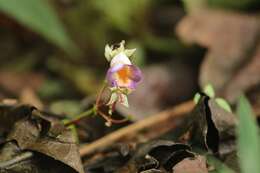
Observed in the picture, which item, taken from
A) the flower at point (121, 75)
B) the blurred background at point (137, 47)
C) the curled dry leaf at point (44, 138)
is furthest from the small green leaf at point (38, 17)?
the flower at point (121, 75)

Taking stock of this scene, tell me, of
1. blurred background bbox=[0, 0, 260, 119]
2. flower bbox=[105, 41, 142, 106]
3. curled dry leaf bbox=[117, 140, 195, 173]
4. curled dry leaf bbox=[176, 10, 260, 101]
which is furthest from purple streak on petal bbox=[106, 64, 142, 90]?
curled dry leaf bbox=[176, 10, 260, 101]

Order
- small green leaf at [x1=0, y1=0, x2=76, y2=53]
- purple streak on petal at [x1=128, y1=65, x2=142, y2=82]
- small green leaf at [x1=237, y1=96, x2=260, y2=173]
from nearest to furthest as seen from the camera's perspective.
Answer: small green leaf at [x1=237, y1=96, x2=260, y2=173] → purple streak on petal at [x1=128, y1=65, x2=142, y2=82] → small green leaf at [x1=0, y1=0, x2=76, y2=53]

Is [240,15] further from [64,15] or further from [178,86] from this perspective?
[64,15]

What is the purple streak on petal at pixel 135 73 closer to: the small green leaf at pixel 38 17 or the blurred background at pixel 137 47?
the blurred background at pixel 137 47

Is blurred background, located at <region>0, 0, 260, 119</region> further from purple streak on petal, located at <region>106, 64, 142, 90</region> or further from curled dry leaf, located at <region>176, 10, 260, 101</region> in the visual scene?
purple streak on petal, located at <region>106, 64, 142, 90</region>

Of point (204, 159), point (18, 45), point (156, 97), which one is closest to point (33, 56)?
point (18, 45)

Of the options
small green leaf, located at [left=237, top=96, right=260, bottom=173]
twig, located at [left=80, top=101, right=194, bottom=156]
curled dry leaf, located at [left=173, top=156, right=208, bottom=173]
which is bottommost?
small green leaf, located at [left=237, top=96, right=260, bottom=173]
